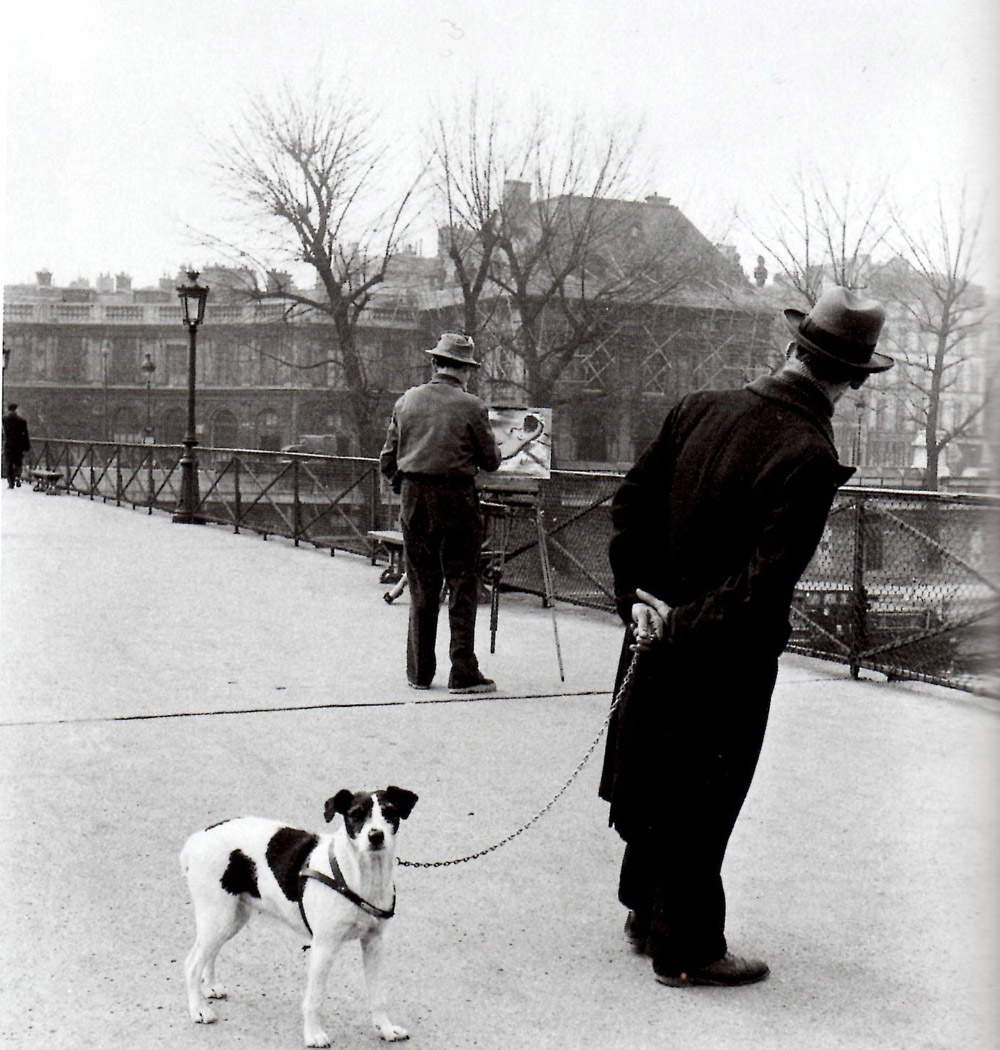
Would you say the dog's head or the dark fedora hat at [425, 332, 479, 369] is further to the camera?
the dark fedora hat at [425, 332, 479, 369]

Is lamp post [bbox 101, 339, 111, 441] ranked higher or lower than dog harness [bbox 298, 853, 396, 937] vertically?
higher

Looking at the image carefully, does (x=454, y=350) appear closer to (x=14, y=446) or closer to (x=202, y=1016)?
(x=202, y=1016)

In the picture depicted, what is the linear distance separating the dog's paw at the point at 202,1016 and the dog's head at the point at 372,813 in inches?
22.6

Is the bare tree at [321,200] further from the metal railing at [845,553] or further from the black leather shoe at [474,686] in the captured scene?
the black leather shoe at [474,686]

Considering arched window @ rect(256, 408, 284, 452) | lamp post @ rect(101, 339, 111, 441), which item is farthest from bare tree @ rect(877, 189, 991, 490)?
lamp post @ rect(101, 339, 111, 441)

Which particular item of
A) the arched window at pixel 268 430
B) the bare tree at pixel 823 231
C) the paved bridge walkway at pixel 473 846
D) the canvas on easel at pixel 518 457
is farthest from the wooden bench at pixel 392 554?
the arched window at pixel 268 430

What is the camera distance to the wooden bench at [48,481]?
26.0 meters

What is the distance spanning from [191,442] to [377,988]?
18.4 metres

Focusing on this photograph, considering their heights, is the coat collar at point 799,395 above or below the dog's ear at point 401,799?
above

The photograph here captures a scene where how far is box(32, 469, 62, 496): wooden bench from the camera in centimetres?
2598

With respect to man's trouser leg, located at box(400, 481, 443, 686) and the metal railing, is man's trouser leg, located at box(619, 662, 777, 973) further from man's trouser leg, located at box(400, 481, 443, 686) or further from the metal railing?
man's trouser leg, located at box(400, 481, 443, 686)

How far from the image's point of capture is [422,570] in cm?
739

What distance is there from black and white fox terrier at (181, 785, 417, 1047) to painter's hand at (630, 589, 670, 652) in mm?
832

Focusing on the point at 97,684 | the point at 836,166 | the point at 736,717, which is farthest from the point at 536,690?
the point at 836,166
